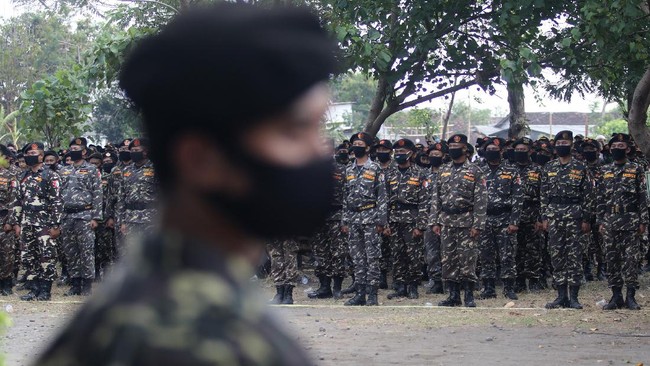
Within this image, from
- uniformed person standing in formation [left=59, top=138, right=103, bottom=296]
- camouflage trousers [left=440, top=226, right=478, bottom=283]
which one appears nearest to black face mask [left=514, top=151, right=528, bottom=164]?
camouflage trousers [left=440, top=226, right=478, bottom=283]

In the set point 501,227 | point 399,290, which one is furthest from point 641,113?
point 399,290

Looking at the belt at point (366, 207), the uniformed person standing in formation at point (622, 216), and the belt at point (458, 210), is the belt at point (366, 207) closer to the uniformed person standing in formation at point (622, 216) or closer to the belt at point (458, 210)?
the belt at point (458, 210)

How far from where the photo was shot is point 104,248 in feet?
52.8

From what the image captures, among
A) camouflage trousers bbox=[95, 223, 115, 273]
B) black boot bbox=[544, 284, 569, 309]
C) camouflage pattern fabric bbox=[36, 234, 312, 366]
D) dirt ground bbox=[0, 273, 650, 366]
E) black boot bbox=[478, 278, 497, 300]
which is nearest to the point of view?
camouflage pattern fabric bbox=[36, 234, 312, 366]

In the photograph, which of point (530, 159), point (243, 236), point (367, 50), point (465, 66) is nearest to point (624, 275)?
point (530, 159)

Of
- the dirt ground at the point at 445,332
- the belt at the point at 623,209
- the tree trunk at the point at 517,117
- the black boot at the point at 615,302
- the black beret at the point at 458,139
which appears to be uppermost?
the tree trunk at the point at 517,117

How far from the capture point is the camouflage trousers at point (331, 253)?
45.1ft

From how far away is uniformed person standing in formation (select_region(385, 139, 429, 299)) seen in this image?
1371cm

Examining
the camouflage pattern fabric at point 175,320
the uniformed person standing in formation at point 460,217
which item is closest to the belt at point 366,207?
the uniformed person standing in formation at point 460,217

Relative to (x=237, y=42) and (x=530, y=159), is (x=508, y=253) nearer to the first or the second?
(x=530, y=159)

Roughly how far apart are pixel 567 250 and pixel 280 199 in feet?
34.7

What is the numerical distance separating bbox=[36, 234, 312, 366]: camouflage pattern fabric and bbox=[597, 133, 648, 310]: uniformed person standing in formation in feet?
34.4

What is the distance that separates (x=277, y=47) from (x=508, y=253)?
39.5 ft

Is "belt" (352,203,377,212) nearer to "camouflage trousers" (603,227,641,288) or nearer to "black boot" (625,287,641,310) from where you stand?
"camouflage trousers" (603,227,641,288)
